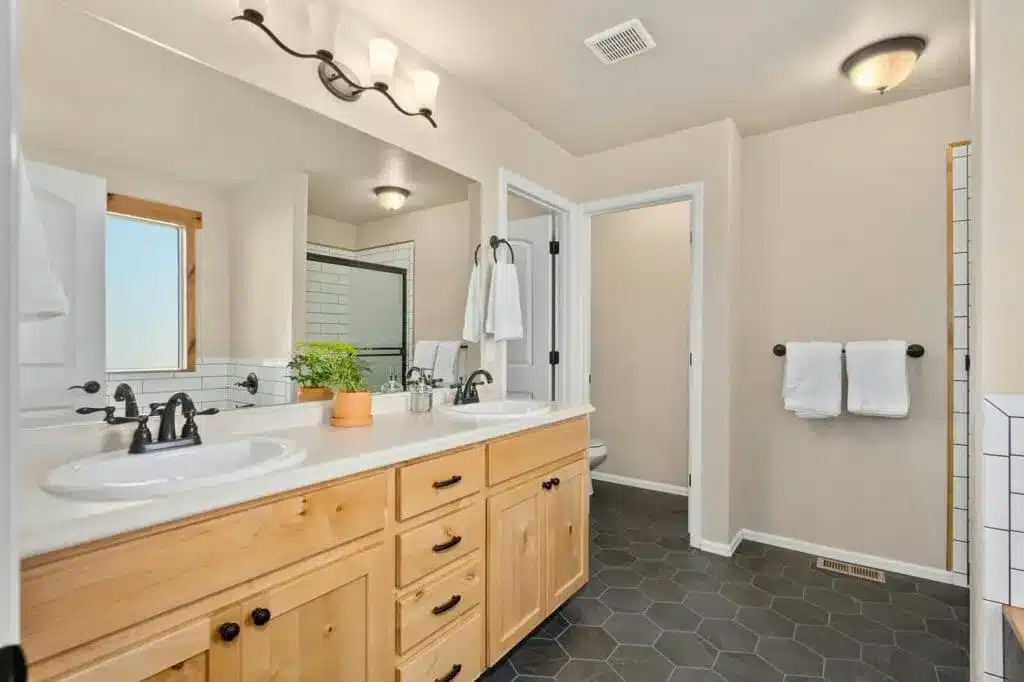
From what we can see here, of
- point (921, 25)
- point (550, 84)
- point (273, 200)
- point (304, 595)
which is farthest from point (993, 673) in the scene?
point (550, 84)

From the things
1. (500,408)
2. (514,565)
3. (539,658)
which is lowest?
(539,658)

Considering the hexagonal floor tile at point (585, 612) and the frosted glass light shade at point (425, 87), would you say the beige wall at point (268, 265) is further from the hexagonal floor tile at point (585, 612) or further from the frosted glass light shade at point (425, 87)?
the hexagonal floor tile at point (585, 612)

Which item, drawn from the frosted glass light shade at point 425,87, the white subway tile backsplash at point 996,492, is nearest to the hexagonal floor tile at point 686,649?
the white subway tile backsplash at point 996,492

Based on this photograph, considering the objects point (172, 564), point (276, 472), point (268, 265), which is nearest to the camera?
point (172, 564)

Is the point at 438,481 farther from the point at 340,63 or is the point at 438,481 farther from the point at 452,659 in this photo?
the point at 340,63

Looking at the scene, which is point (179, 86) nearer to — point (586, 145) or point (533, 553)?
point (533, 553)

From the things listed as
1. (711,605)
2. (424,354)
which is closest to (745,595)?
(711,605)

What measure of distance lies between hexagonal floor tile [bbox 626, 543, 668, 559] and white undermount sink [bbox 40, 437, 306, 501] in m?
2.12

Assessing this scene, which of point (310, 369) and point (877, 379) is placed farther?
point (877, 379)

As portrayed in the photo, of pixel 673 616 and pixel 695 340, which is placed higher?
pixel 695 340

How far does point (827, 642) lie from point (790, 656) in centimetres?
20

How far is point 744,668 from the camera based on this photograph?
1.79m

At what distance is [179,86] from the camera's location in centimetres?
141

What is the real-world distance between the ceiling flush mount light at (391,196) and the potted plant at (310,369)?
638mm
